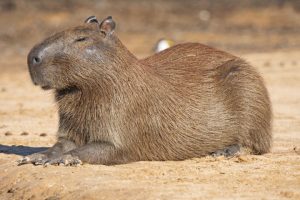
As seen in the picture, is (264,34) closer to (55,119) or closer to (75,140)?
(55,119)

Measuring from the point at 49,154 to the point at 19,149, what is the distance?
127 centimetres

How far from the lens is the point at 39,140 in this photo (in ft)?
30.4

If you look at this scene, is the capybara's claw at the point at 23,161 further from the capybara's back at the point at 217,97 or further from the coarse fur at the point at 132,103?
the capybara's back at the point at 217,97

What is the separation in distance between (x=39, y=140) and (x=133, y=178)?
109 inches

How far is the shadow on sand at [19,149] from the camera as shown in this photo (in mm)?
8367

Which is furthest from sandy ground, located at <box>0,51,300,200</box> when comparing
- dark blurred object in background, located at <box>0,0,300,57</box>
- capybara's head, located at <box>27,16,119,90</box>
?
dark blurred object in background, located at <box>0,0,300,57</box>

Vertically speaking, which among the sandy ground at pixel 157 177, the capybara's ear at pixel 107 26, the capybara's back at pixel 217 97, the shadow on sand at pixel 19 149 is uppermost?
the capybara's ear at pixel 107 26

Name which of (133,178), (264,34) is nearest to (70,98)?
(133,178)

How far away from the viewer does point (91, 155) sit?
23.6 ft

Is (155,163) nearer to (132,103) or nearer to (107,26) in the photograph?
(132,103)

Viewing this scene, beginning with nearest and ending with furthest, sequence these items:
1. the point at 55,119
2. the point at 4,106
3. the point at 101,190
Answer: the point at 101,190 < the point at 55,119 < the point at 4,106

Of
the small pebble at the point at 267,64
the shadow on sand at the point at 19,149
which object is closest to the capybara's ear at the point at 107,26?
the shadow on sand at the point at 19,149

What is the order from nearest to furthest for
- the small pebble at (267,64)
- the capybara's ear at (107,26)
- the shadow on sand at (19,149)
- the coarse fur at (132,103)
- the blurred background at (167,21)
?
the coarse fur at (132,103), the capybara's ear at (107,26), the shadow on sand at (19,149), the small pebble at (267,64), the blurred background at (167,21)

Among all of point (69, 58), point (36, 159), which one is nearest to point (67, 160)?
point (36, 159)
